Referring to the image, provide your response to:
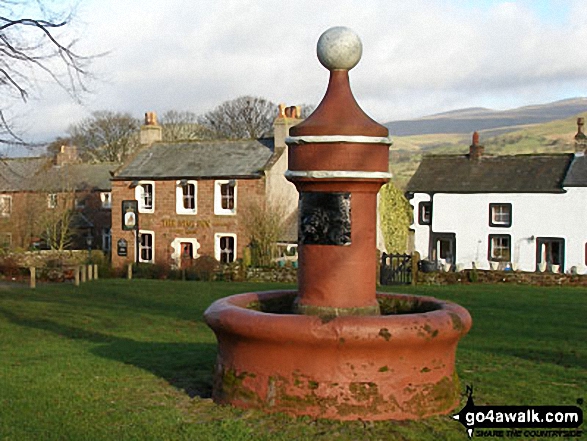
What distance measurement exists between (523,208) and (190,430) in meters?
34.0

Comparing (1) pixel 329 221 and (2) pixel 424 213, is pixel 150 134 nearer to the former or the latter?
(2) pixel 424 213

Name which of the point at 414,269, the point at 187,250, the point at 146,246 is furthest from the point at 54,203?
the point at 414,269

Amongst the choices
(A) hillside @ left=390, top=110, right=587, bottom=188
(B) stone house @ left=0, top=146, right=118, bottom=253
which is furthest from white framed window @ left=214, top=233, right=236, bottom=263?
(A) hillside @ left=390, top=110, right=587, bottom=188

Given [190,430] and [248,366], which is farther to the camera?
[248,366]

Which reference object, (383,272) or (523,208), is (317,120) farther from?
(523,208)

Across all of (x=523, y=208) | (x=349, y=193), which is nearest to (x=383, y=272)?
(x=523, y=208)

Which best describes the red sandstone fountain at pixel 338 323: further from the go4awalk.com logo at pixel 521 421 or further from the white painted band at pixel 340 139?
the go4awalk.com logo at pixel 521 421

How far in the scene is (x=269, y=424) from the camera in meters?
6.23

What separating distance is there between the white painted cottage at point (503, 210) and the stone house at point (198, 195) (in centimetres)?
841

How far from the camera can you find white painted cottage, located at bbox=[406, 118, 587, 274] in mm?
36062

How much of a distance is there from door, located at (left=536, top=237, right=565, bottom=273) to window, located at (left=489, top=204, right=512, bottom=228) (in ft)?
6.07

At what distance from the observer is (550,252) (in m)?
36.7

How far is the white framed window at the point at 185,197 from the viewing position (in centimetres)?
3678

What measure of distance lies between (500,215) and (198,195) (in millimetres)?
16152
